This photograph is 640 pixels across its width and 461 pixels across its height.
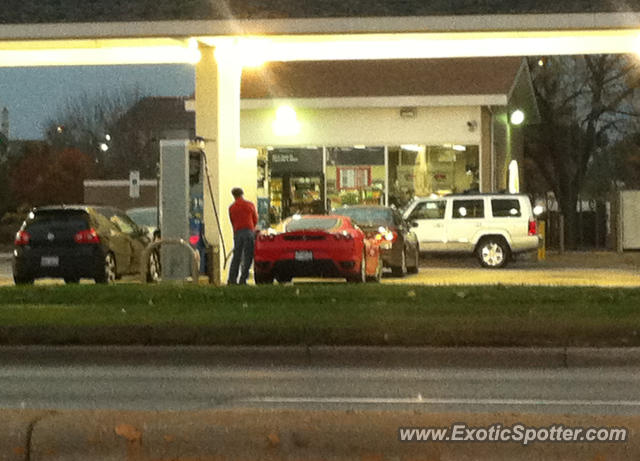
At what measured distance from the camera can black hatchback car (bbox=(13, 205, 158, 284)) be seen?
25469mm

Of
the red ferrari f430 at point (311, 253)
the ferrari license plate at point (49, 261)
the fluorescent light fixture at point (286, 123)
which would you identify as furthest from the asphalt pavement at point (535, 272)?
the fluorescent light fixture at point (286, 123)

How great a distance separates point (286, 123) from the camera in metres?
39.6

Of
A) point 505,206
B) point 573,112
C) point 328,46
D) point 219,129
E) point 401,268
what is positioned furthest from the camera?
point 573,112

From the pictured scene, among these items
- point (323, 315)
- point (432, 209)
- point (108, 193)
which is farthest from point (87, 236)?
point (108, 193)

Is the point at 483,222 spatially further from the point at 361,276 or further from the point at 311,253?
the point at 311,253

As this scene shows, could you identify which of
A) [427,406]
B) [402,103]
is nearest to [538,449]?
[427,406]

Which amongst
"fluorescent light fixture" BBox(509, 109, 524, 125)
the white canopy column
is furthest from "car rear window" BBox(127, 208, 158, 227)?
"fluorescent light fixture" BBox(509, 109, 524, 125)

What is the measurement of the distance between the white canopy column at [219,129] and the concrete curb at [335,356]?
458 inches

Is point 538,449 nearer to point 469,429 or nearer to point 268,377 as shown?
point 469,429

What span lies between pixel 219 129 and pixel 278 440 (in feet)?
69.0

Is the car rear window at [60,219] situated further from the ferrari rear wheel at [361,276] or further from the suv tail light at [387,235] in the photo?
the suv tail light at [387,235]

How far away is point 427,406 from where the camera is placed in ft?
35.3

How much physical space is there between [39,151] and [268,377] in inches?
2590

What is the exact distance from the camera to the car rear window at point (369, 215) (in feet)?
93.8
